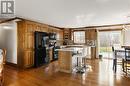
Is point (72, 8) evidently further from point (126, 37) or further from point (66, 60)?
point (126, 37)

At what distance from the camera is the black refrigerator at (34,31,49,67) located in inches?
207

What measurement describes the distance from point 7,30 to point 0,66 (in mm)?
3256

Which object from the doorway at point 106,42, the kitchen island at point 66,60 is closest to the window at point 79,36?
the doorway at point 106,42

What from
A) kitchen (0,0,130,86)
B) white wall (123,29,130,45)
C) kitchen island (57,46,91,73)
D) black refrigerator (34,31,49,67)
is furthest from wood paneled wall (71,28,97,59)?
kitchen island (57,46,91,73)

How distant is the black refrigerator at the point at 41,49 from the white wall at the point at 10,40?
3.20 feet

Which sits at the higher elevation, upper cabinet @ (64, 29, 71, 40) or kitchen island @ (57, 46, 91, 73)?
upper cabinet @ (64, 29, 71, 40)

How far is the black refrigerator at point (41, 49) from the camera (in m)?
5.26

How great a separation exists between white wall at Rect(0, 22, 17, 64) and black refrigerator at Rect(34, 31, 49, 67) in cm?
98

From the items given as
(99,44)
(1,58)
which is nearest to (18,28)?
(1,58)

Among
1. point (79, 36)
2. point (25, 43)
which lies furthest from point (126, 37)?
point (25, 43)

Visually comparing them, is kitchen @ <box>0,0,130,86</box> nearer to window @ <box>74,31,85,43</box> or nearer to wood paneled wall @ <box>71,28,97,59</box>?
wood paneled wall @ <box>71,28,97,59</box>

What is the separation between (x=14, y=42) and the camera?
5.31 metres

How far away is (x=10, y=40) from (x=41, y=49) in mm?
1580

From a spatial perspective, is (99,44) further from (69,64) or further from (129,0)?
(129,0)
